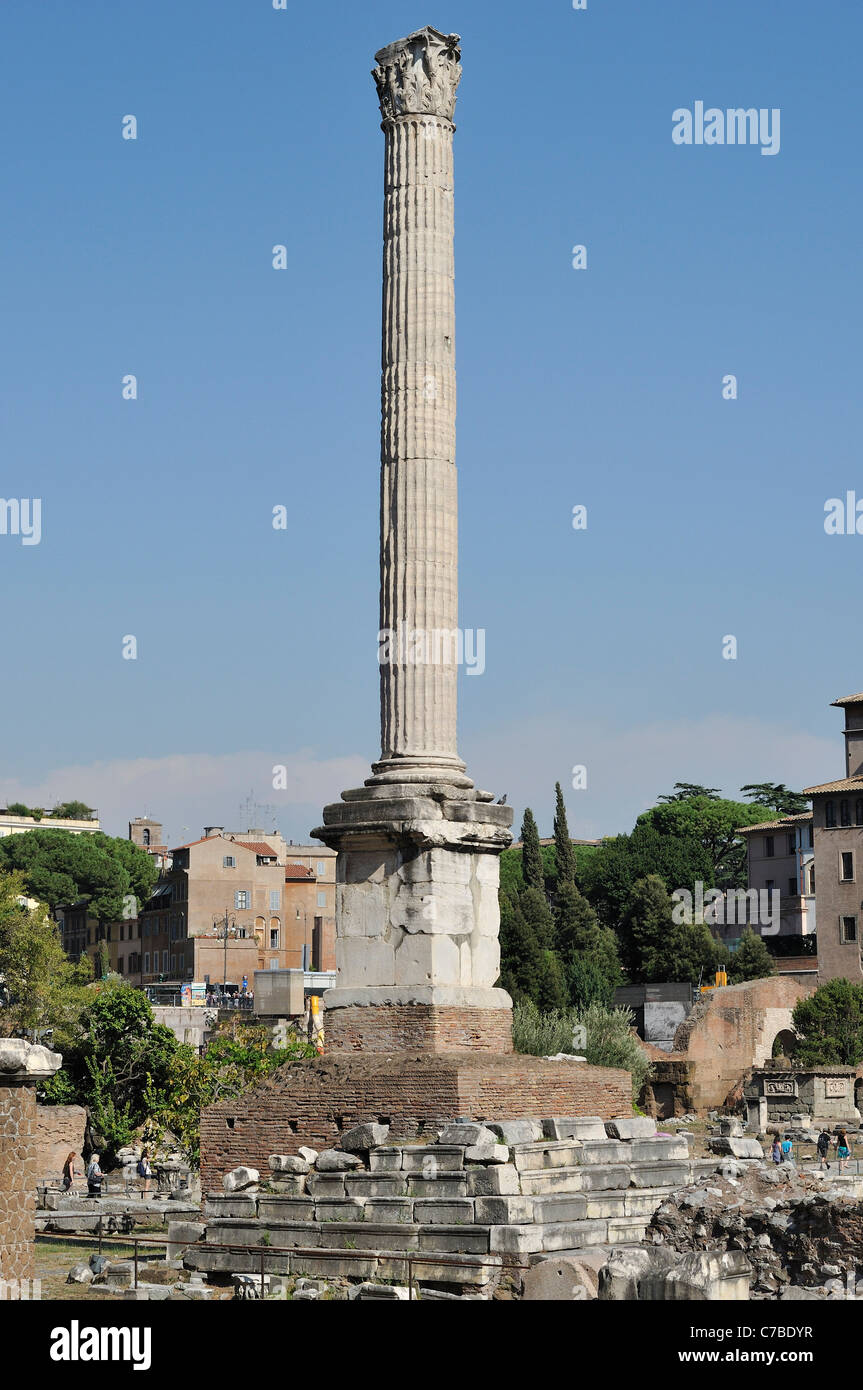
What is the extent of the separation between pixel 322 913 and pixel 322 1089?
249ft

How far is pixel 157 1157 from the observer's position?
39.7 metres

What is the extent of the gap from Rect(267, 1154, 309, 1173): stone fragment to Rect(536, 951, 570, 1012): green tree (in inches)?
1889

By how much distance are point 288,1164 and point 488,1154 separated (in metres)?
2.31

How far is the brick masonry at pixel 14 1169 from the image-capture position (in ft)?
36.1

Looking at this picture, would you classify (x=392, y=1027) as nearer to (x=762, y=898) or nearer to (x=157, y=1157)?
(x=157, y=1157)

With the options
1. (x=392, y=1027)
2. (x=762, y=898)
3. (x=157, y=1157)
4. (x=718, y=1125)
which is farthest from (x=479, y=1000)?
(x=762, y=898)

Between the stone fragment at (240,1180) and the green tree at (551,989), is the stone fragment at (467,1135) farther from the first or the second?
the green tree at (551,989)

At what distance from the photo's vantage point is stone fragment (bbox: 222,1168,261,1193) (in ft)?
57.0

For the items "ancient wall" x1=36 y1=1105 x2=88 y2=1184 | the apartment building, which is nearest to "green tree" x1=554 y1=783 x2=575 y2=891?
the apartment building

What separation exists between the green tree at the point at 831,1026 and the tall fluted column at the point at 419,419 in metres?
46.5

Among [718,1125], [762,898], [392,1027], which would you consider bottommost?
[718,1125]

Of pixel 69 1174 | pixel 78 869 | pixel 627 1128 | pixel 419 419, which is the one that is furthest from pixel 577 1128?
pixel 78 869
